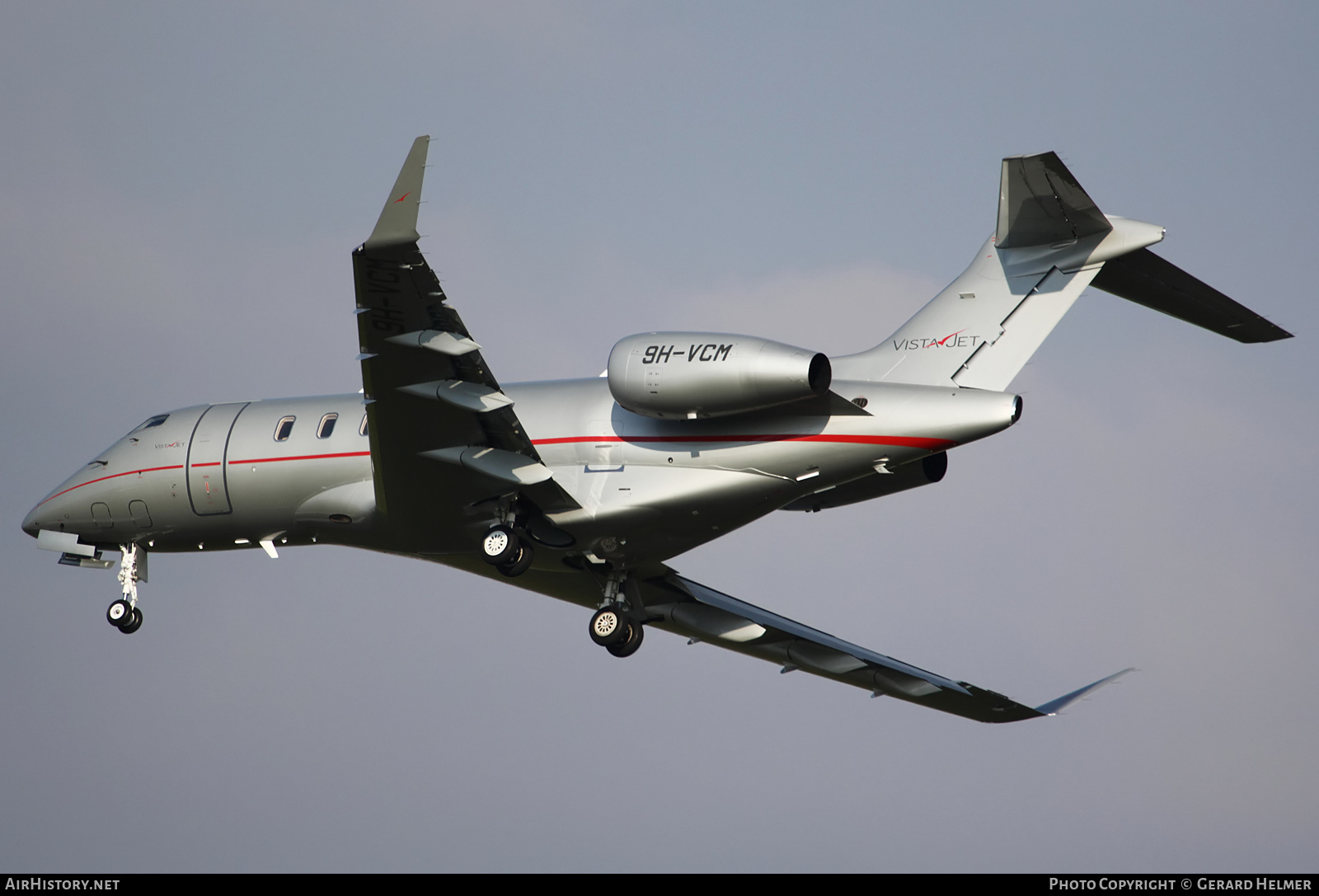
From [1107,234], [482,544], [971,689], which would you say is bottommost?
[971,689]

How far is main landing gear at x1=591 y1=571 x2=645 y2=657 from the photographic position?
885 inches

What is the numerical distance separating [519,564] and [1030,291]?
7772 mm

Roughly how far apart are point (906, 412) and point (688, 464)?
121 inches

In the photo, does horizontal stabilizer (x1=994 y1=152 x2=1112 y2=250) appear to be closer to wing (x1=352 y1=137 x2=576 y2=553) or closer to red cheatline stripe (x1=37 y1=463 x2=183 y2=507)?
wing (x1=352 y1=137 x2=576 y2=553)

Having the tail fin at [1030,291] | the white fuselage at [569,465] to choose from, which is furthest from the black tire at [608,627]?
the tail fin at [1030,291]

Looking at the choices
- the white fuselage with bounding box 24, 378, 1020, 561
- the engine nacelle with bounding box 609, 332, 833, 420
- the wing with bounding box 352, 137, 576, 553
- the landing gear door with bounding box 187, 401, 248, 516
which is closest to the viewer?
the wing with bounding box 352, 137, 576, 553

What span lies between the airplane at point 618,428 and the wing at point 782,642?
0.90 metres

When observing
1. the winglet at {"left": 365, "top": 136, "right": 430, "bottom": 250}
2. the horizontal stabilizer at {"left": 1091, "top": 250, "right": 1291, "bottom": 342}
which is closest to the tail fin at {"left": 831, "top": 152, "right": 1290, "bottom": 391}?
the horizontal stabilizer at {"left": 1091, "top": 250, "right": 1291, "bottom": 342}

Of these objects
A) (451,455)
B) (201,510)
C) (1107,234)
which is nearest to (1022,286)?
(1107,234)

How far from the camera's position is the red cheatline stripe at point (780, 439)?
18891mm

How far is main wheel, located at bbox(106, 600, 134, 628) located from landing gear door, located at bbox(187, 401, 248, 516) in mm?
2320

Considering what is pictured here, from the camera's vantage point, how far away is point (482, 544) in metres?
20.8

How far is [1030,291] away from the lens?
19797mm

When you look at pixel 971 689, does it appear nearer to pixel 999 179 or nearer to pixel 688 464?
pixel 688 464
